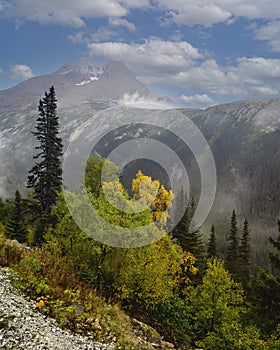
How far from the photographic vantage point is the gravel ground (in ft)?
40.6

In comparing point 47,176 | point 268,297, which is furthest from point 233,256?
point 47,176

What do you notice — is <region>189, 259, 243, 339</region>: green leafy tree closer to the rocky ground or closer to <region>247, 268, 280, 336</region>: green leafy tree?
<region>247, 268, 280, 336</region>: green leafy tree

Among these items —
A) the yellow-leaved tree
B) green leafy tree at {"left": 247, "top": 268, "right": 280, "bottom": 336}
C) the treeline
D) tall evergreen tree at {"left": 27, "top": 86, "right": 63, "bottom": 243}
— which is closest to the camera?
the treeline

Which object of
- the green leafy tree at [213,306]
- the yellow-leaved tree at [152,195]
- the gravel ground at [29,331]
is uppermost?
the yellow-leaved tree at [152,195]

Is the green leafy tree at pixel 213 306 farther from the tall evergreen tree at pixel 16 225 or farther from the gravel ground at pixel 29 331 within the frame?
the tall evergreen tree at pixel 16 225

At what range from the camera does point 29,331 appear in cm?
1305

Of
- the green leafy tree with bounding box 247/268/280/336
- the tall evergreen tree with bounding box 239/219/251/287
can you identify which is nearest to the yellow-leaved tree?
the green leafy tree with bounding box 247/268/280/336

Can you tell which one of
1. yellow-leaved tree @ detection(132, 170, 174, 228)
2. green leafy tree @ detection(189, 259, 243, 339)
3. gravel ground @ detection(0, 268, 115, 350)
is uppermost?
yellow-leaved tree @ detection(132, 170, 174, 228)

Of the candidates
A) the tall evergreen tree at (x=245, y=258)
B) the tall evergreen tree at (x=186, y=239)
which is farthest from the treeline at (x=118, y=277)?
the tall evergreen tree at (x=245, y=258)

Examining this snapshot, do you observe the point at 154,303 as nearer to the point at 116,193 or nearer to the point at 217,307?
the point at 217,307

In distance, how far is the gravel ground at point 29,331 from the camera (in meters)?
12.4

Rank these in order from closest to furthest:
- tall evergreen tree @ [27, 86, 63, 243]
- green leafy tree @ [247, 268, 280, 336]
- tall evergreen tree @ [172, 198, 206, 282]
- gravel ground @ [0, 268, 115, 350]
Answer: gravel ground @ [0, 268, 115, 350] < green leafy tree @ [247, 268, 280, 336] < tall evergreen tree @ [27, 86, 63, 243] < tall evergreen tree @ [172, 198, 206, 282]

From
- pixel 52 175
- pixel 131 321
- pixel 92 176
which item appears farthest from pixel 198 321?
pixel 52 175

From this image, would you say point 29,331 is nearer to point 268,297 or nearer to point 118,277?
point 118,277
